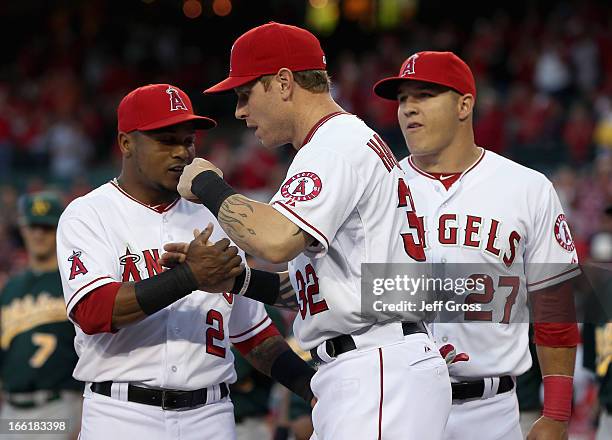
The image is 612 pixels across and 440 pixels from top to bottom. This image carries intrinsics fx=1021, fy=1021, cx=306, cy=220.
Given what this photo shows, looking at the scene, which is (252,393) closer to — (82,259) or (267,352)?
(267,352)

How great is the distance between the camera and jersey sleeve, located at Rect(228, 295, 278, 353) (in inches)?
174

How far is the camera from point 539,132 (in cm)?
1401

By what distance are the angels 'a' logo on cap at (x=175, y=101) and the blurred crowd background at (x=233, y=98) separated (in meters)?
5.11

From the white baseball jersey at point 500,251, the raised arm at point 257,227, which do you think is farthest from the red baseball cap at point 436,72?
the raised arm at point 257,227

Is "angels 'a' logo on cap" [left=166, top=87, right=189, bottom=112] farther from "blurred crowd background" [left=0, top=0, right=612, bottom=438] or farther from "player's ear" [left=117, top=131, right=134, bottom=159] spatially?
"blurred crowd background" [left=0, top=0, right=612, bottom=438]

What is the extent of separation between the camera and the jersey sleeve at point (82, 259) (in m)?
3.88

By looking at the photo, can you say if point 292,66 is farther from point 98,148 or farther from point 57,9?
point 57,9

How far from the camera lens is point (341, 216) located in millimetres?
3393

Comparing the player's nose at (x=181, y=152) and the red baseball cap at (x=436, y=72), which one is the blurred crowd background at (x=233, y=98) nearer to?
the red baseball cap at (x=436, y=72)

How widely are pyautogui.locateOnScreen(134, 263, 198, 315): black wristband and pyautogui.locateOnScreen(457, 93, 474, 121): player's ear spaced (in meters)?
1.52

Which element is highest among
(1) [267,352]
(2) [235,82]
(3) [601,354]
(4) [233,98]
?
(4) [233,98]

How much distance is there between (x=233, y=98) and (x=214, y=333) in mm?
14080

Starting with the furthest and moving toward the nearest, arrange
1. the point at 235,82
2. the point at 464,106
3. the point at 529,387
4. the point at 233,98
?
1. the point at 233,98
2. the point at 529,387
3. the point at 464,106
4. the point at 235,82

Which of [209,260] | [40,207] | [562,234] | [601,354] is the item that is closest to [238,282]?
[209,260]
